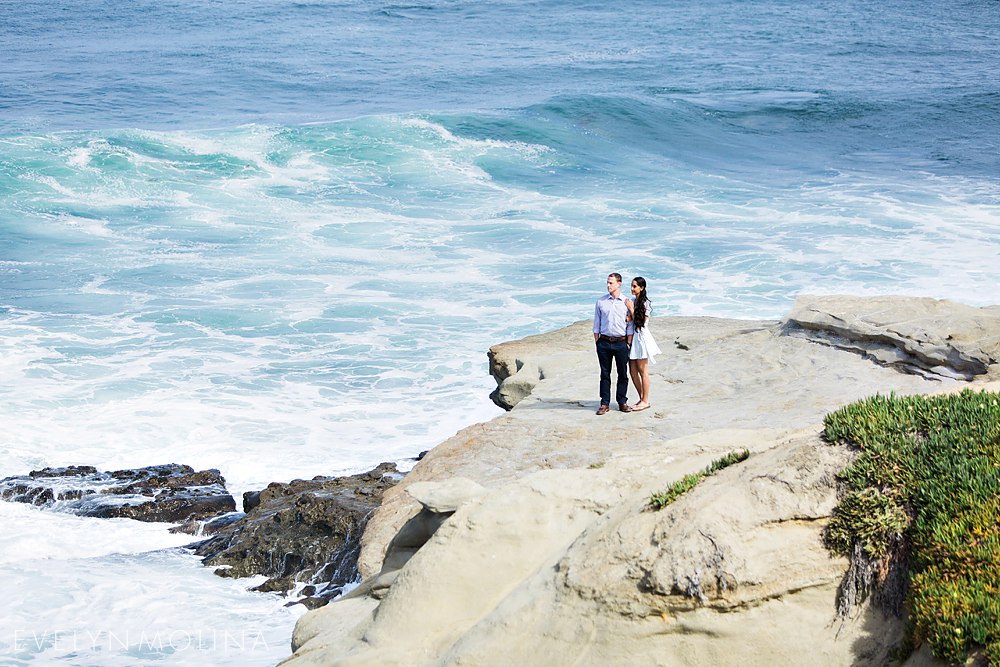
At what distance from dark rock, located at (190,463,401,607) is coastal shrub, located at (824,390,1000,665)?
596 centimetres

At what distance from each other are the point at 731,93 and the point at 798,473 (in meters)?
38.5

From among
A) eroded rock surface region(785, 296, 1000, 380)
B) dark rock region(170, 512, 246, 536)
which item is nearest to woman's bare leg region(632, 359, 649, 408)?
eroded rock surface region(785, 296, 1000, 380)

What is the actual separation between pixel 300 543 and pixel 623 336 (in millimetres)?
4131

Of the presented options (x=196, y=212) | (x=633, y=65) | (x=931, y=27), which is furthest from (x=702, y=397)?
(x=931, y=27)

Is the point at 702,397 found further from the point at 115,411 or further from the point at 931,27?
the point at 931,27

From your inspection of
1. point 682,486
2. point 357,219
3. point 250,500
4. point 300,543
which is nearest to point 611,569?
point 682,486

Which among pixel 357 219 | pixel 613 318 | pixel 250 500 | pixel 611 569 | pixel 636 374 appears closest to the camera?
pixel 611 569

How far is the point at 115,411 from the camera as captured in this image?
15414 millimetres

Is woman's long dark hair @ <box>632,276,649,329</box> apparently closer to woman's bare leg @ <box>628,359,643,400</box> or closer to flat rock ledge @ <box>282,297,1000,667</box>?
woman's bare leg @ <box>628,359,643,400</box>

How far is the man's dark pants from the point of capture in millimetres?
11711

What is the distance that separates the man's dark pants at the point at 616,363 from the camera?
11.7 meters

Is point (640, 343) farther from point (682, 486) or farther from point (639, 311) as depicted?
point (682, 486)

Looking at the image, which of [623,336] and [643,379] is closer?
[623,336]

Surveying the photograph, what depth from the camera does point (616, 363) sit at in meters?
11.8
